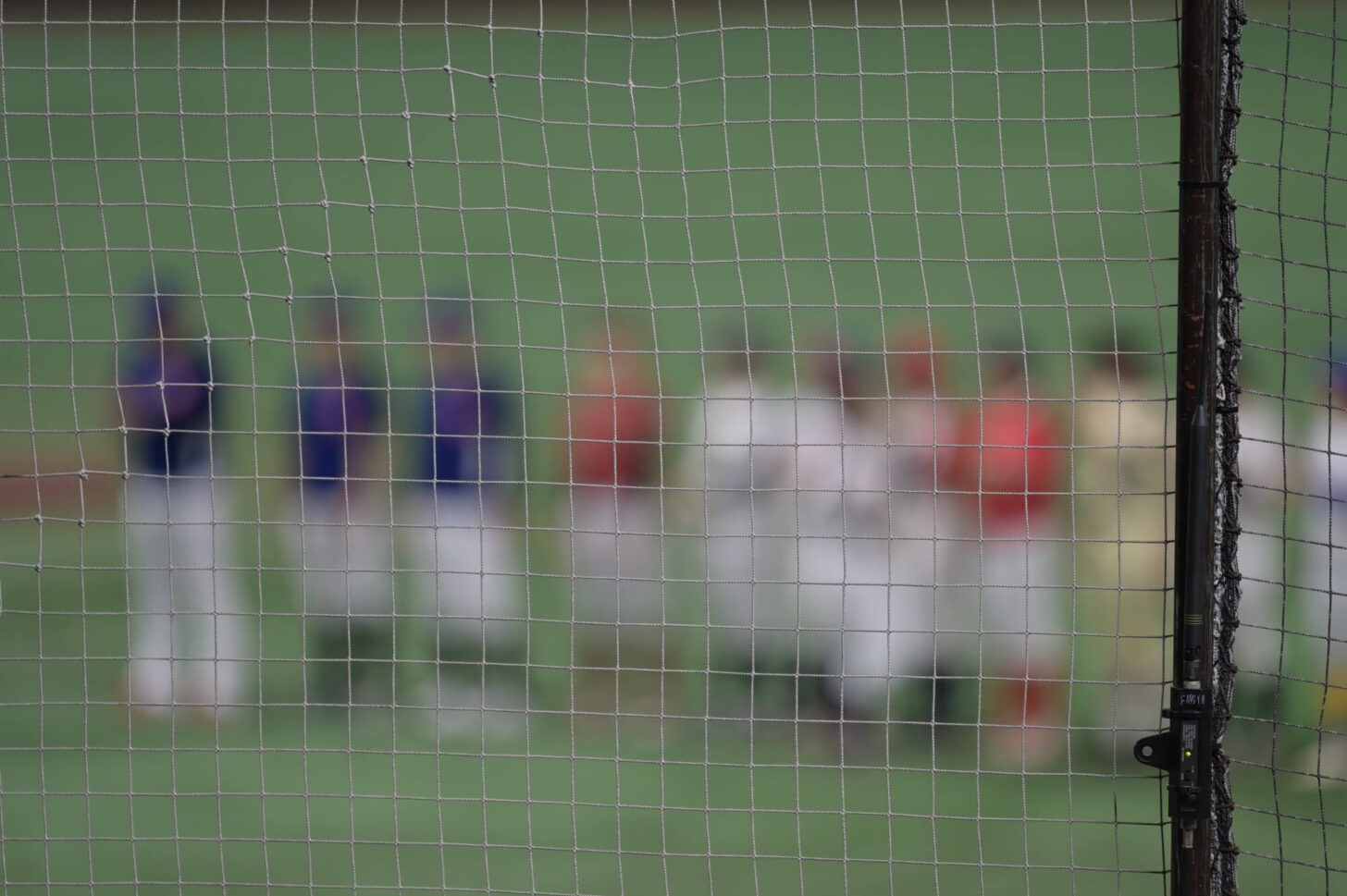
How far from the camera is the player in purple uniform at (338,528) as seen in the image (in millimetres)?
5794

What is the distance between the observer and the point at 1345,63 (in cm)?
1040

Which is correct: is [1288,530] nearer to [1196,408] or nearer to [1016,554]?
[1016,554]

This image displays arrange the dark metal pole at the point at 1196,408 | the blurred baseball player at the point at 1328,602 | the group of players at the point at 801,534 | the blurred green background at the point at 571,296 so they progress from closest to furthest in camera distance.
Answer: the dark metal pole at the point at 1196,408, the blurred green background at the point at 571,296, the blurred baseball player at the point at 1328,602, the group of players at the point at 801,534

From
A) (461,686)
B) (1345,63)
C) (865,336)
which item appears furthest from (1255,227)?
(461,686)

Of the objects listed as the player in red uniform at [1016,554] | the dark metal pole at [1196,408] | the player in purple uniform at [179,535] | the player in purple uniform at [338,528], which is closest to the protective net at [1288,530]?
the dark metal pole at [1196,408]

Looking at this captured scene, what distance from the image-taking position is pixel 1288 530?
6.94 m

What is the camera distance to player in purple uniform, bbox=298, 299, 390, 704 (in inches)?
228

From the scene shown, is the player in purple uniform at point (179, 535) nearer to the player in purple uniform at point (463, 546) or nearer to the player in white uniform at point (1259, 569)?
the player in purple uniform at point (463, 546)

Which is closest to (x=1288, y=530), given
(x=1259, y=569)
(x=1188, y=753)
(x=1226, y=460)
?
(x=1259, y=569)

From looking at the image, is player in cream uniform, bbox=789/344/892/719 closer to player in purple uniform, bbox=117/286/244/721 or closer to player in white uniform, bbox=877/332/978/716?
player in white uniform, bbox=877/332/978/716

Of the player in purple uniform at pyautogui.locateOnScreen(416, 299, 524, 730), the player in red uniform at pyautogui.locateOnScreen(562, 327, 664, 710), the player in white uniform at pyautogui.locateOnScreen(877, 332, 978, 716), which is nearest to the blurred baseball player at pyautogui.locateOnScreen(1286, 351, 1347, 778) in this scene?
the player in white uniform at pyautogui.locateOnScreen(877, 332, 978, 716)

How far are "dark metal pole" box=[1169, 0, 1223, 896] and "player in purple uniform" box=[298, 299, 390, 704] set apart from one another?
3704mm

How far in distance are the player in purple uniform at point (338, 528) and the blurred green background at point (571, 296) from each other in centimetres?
21

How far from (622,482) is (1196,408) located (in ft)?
12.6
